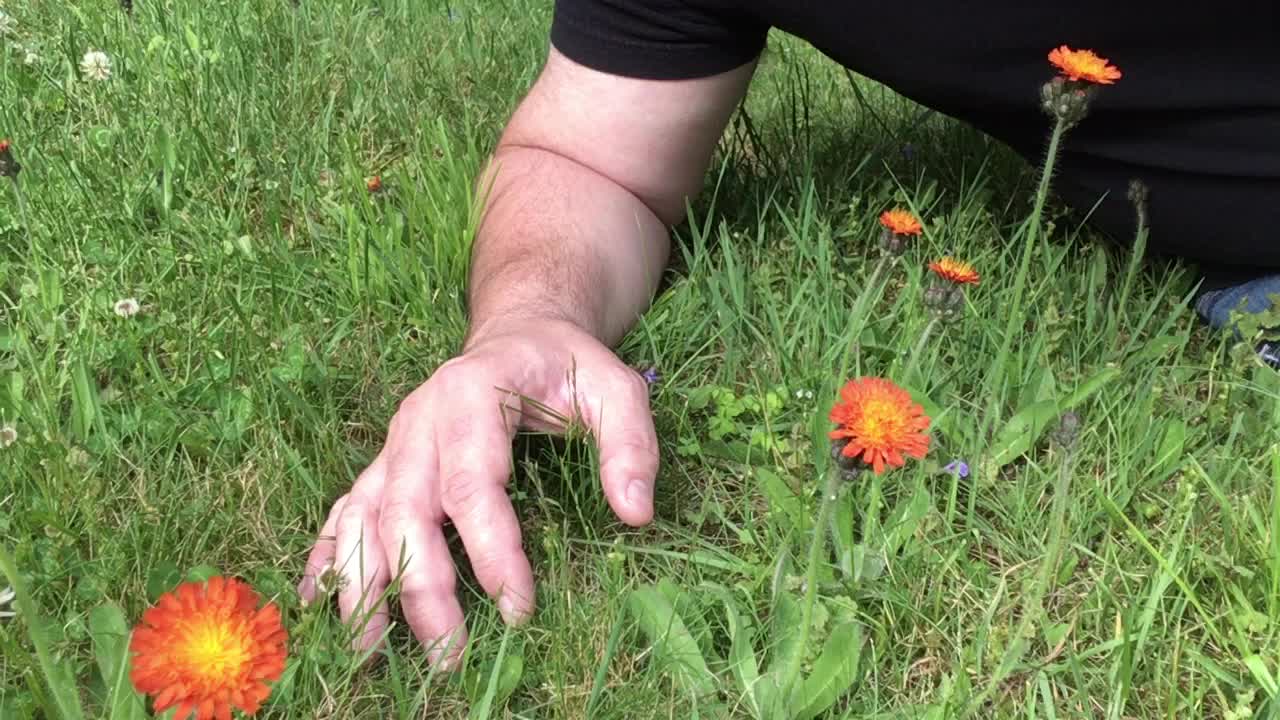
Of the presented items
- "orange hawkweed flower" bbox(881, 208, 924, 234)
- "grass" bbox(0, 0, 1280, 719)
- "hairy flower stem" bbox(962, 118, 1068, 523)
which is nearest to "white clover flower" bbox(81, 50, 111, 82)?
"grass" bbox(0, 0, 1280, 719)

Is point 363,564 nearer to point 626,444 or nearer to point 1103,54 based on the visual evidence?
point 626,444

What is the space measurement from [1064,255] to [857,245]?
14.3 inches

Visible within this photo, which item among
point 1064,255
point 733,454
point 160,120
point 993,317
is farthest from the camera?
point 160,120

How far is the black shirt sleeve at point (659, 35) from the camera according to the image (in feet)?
5.52

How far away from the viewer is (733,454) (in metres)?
1.43

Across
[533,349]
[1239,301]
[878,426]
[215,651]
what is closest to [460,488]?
[533,349]

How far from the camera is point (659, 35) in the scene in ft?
5.57

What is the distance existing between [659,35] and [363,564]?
3.29 feet

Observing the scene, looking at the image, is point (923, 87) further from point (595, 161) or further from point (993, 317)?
point (595, 161)

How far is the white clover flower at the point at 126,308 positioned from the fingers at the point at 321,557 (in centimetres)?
58

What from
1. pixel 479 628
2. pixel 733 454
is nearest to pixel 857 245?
pixel 733 454

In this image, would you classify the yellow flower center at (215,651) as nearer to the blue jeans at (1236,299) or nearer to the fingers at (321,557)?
the fingers at (321,557)

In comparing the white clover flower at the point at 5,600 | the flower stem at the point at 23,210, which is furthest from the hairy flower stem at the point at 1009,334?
the flower stem at the point at 23,210

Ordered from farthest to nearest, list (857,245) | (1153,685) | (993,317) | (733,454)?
1. (857,245)
2. (993,317)
3. (733,454)
4. (1153,685)
